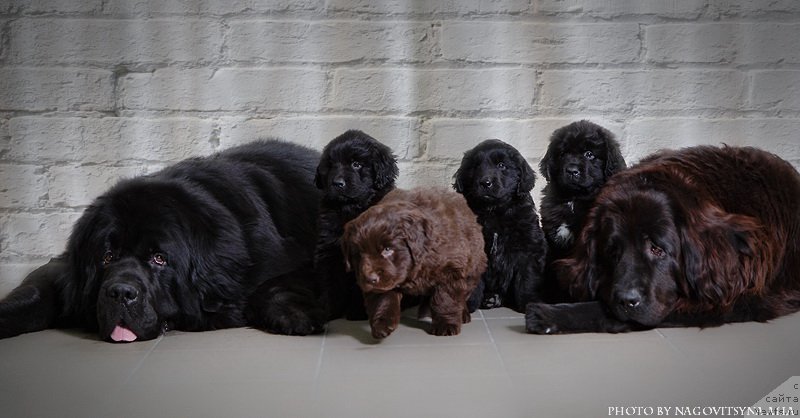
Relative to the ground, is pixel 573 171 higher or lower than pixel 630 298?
higher

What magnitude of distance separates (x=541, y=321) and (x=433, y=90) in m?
1.40

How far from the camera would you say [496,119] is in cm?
399

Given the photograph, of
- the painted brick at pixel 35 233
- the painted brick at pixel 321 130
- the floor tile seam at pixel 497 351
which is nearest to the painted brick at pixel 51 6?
the painted brick at pixel 321 130

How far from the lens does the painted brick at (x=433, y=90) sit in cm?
395

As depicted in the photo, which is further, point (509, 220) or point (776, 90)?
point (776, 90)

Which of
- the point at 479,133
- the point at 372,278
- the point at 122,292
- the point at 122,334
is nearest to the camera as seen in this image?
the point at 372,278

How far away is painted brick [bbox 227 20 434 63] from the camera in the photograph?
12.8 ft

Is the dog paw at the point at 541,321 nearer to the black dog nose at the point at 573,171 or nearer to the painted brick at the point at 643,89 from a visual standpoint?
the black dog nose at the point at 573,171

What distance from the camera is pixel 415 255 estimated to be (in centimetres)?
279

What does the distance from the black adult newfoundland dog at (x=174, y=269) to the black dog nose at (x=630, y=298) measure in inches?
40.6

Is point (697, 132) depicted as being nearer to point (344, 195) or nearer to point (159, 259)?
point (344, 195)

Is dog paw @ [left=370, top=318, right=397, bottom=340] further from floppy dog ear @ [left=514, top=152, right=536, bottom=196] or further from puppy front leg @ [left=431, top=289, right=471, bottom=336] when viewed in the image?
floppy dog ear @ [left=514, top=152, right=536, bottom=196]

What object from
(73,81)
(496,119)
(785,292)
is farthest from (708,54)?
(73,81)

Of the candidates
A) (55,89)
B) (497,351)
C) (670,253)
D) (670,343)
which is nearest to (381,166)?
(497,351)
